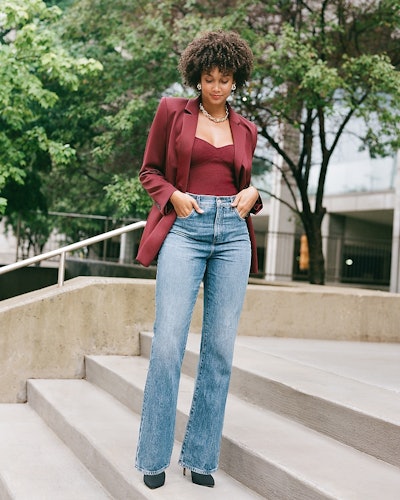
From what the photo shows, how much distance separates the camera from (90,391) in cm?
563

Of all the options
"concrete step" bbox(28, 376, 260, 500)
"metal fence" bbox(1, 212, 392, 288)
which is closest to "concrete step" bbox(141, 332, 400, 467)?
"concrete step" bbox(28, 376, 260, 500)

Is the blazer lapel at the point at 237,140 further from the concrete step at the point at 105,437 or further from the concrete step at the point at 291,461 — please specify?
the concrete step at the point at 105,437

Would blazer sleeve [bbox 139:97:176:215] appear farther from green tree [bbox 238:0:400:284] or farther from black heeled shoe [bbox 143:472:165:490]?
green tree [bbox 238:0:400:284]

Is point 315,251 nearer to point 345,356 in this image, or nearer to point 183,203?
point 345,356

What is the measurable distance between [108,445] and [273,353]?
1980mm

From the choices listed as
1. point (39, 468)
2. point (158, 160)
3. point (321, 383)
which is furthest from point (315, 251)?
point (158, 160)

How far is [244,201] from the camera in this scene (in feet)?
10.5

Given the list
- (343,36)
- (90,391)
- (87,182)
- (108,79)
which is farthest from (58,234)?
(90,391)

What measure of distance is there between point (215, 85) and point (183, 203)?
1.84 ft

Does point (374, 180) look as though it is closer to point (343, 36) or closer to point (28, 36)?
point (343, 36)

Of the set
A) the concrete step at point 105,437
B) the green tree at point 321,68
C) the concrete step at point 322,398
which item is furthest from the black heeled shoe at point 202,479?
the green tree at point 321,68

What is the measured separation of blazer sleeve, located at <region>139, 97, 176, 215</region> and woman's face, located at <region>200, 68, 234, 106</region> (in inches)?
7.8

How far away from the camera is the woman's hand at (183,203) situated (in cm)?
310

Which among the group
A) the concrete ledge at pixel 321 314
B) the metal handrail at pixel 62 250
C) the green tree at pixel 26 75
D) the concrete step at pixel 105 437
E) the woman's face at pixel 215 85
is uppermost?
the green tree at pixel 26 75
